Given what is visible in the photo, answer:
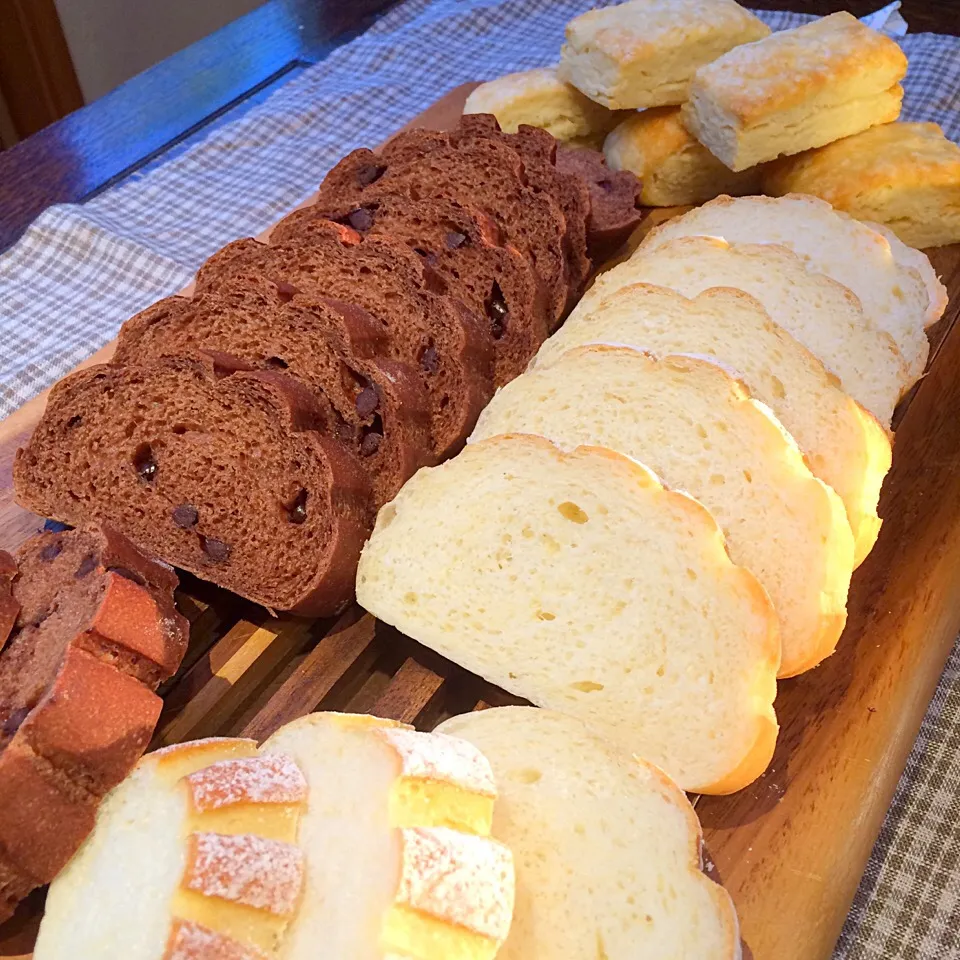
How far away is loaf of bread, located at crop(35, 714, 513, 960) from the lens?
1.51 metres

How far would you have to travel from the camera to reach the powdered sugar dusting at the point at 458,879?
152 centimetres

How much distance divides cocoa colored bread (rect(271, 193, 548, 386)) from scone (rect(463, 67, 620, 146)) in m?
0.99

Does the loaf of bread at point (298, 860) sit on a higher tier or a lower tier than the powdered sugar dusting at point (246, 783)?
lower

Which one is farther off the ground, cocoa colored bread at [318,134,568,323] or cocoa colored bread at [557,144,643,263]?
cocoa colored bread at [318,134,568,323]

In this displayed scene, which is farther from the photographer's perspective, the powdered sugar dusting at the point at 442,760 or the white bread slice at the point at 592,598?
the white bread slice at the point at 592,598

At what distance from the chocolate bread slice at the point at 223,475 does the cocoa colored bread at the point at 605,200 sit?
151cm

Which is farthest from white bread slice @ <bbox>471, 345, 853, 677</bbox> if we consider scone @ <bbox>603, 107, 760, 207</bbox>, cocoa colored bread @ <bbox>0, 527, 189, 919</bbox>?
scone @ <bbox>603, 107, 760, 207</bbox>

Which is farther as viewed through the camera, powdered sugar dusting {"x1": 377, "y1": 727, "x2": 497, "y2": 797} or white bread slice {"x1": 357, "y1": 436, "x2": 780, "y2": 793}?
white bread slice {"x1": 357, "y1": 436, "x2": 780, "y2": 793}

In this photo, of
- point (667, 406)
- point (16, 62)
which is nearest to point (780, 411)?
point (667, 406)

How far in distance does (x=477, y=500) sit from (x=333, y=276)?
0.94m

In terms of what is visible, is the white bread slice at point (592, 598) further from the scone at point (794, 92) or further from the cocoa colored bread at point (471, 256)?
the scone at point (794, 92)

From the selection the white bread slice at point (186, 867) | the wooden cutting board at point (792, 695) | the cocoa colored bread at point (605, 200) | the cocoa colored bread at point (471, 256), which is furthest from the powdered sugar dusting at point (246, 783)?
the cocoa colored bread at point (605, 200)

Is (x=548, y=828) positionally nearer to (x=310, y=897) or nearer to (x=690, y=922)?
(x=690, y=922)

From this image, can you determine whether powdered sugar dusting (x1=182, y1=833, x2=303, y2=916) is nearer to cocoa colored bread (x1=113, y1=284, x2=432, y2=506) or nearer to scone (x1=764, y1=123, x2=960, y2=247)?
cocoa colored bread (x1=113, y1=284, x2=432, y2=506)
